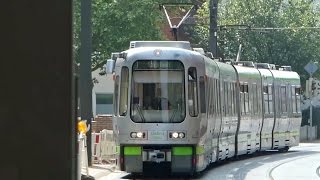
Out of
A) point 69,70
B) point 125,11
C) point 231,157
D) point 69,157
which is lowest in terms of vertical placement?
point 231,157

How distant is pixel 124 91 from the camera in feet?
56.9

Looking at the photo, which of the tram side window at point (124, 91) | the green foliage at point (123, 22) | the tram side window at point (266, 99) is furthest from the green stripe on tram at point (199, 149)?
the green foliage at point (123, 22)

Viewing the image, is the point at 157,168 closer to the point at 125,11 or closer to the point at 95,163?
the point at 95,163

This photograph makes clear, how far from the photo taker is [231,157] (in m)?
24.5

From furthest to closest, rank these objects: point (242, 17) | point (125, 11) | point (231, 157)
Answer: point (242, 17) → point (125, 11) → point (231, 157)

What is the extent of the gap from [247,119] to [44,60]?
22305mm

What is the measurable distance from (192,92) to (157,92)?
0.84 meters

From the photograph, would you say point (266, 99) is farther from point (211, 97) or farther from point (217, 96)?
point (211, 97)

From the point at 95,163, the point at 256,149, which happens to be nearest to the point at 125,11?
the point at 256,149

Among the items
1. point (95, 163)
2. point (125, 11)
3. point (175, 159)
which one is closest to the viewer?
point (175, 159)

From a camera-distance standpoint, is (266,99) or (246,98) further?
(266,99)

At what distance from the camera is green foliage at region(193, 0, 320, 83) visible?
48.2 metres

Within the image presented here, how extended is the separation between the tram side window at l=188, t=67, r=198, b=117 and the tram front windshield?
0.58 feet

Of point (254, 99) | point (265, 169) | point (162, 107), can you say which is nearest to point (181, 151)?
point (162, 107)
